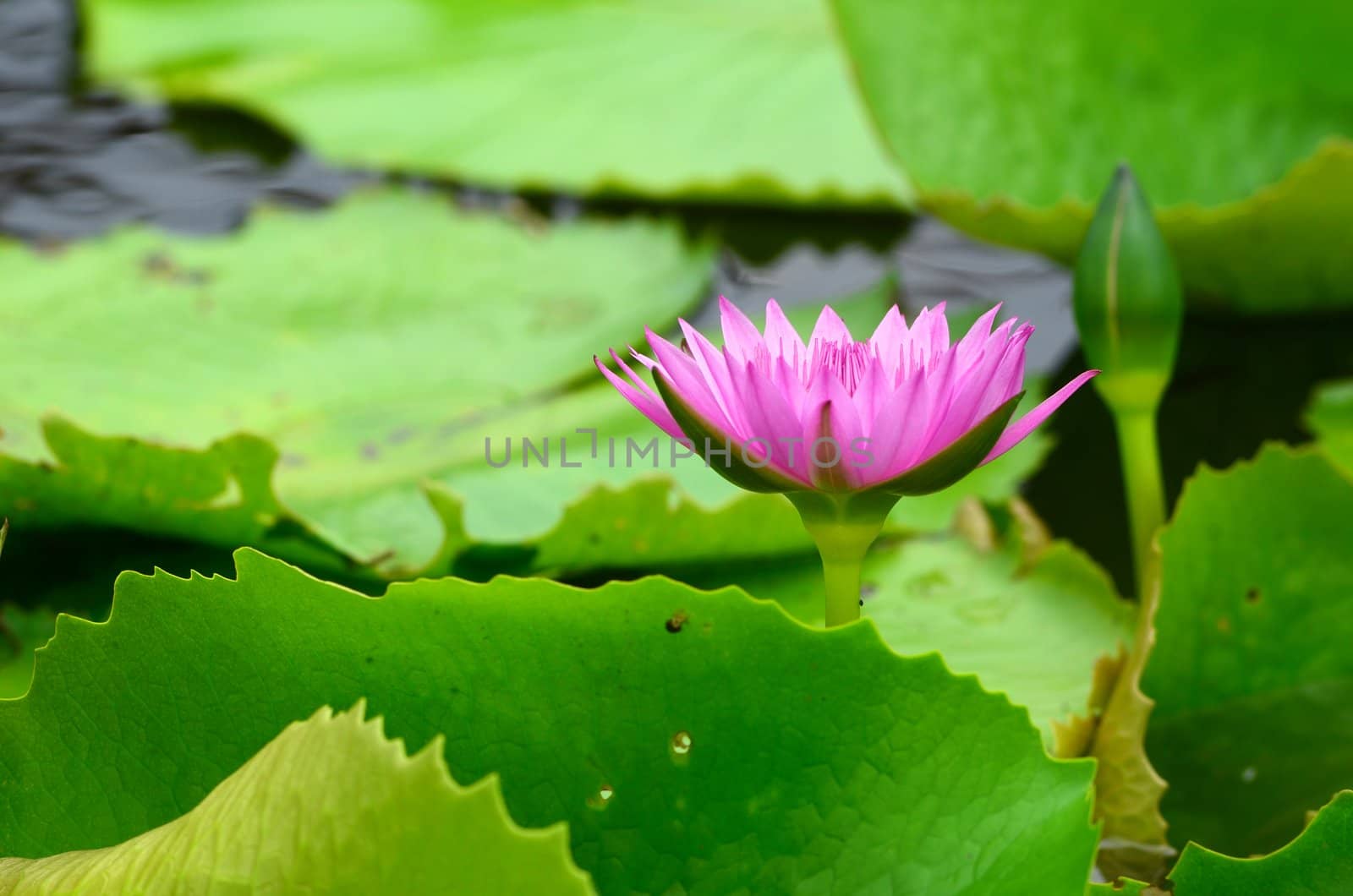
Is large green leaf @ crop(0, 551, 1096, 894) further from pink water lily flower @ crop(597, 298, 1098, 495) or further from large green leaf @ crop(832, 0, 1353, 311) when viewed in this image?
large green leaf @ crop(832, 0, 1353, 311)

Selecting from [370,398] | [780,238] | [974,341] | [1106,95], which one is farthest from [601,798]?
[780,238]

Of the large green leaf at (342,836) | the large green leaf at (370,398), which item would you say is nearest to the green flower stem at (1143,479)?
the large green leaf at (370,398)

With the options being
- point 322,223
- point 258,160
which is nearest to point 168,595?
point 322,223

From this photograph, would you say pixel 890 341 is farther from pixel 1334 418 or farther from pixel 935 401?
pixel 1334 418

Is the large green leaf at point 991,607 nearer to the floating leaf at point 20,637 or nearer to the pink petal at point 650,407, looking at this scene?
the pink petal at point 650,407

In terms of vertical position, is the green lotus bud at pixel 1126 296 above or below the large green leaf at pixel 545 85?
above

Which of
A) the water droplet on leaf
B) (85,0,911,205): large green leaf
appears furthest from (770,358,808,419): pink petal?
(85,0,911,205): large green leaf
